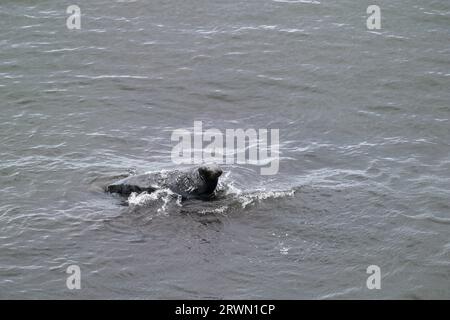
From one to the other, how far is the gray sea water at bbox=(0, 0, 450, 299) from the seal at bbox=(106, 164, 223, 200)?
9.8 inches

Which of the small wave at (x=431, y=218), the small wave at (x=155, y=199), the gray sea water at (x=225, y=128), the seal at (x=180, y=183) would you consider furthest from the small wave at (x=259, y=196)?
the small wave at (x=431, y=218)

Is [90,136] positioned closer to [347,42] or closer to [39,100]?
[39,100]

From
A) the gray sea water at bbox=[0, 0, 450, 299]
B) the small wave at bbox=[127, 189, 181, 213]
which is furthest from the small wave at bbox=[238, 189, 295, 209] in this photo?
the small wave at bbox=[127, 189, 181, 213]

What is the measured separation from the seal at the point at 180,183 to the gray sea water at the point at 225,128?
250 millimetres

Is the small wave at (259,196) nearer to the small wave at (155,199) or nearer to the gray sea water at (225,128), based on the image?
the gray sea water at (225,128)

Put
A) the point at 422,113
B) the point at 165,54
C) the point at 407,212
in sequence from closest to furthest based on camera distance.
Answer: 1. the point at 407,212
2. the point at 422,113
3. the point at 165,54

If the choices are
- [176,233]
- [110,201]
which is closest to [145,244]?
[176,233]

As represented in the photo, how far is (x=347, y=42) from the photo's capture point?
851 inches

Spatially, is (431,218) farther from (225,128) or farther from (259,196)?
(225,128)

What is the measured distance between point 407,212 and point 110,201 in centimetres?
546

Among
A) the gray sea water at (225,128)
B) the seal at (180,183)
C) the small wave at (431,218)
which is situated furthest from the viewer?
the seal at (180,183)

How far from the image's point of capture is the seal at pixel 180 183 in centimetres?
1434

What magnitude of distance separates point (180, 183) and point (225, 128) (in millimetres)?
3639

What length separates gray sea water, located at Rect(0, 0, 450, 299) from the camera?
12.7 metres
